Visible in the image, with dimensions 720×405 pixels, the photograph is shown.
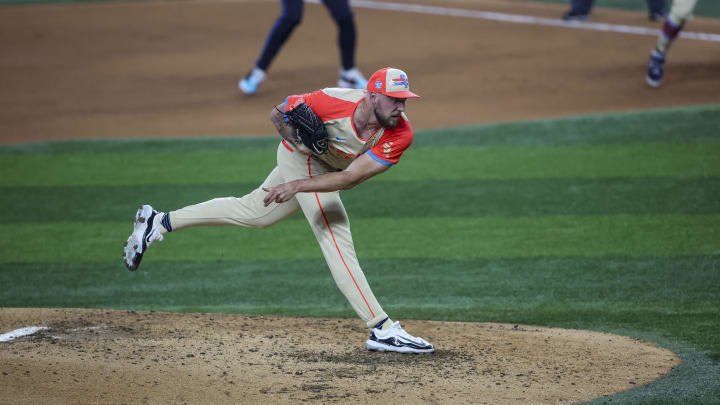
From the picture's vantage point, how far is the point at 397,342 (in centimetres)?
573

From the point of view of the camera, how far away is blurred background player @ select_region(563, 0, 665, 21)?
52.7 ft

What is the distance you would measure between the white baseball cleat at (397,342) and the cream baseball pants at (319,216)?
0.10 metres

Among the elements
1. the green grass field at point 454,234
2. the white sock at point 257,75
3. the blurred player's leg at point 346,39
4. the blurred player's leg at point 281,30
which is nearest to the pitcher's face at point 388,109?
the green grass field at point 454,234

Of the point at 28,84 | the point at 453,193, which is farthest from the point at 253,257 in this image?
the point at 28,84

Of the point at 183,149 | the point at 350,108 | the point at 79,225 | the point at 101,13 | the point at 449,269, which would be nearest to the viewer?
the point at 350,108

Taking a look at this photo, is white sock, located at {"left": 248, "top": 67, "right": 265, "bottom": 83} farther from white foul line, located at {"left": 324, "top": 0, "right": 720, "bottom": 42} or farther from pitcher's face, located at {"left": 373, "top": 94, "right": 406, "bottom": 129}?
pitcher's face, located at {"left": 373, "top": 94, "right": 406, "bottom": 129}

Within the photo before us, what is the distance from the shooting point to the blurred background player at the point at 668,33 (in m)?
11.7

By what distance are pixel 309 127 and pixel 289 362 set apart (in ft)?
4.61

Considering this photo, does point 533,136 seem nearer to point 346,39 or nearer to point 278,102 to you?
point 346,39

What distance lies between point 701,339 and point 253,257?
3.83 m

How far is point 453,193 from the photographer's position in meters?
9.61

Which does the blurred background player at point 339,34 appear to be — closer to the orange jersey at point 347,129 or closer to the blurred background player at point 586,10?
the blurred background player at point 586,10

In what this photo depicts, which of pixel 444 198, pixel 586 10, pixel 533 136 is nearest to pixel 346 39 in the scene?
pixel 533 136

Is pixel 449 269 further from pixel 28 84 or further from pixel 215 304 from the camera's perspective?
pixel 28 84
